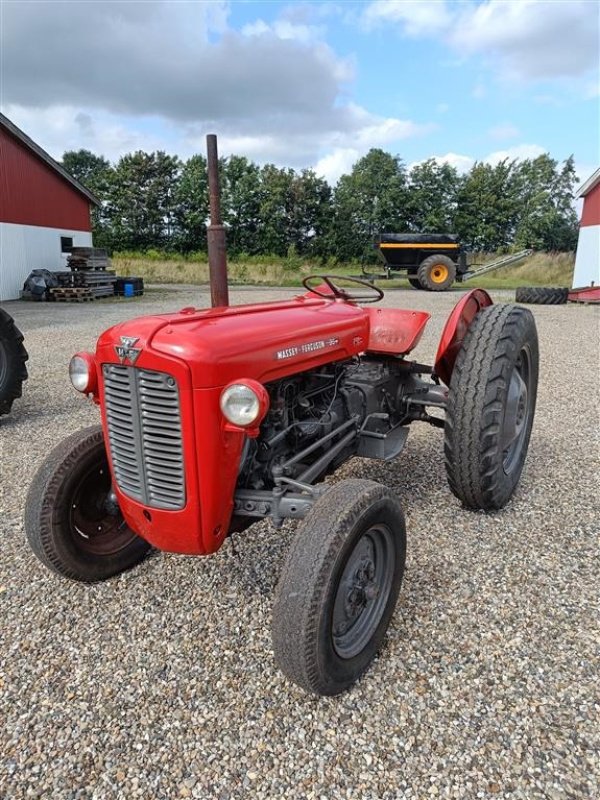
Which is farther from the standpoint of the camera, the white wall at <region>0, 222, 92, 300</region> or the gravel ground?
the white wall at <region>0, 222, 92, 300</region>

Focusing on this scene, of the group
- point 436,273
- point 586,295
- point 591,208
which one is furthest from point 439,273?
point 591,208

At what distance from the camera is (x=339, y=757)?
5.57 ft

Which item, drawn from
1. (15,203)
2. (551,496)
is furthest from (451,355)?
(15,203)

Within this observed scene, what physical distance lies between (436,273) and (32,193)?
12531mm

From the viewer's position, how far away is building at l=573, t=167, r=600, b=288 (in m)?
17.4

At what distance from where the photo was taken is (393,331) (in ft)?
10.9

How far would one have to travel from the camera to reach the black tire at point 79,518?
2373mm

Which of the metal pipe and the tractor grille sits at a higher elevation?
the metal pipe

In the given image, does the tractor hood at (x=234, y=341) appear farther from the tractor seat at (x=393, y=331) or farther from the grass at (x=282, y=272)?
the grass at (x=282, y=272)

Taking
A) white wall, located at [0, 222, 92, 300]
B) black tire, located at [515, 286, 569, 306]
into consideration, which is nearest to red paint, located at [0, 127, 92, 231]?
white wall, located at [0, 222, 92, 300]

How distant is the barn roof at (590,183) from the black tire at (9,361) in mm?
18544

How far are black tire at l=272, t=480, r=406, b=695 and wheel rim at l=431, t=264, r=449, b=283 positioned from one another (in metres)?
16.8

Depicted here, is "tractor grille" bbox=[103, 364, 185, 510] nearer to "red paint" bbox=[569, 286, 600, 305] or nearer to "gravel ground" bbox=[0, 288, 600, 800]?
"gravel ground" bbox=[0, 288, 600, 800]

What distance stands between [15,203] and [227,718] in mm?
17271
